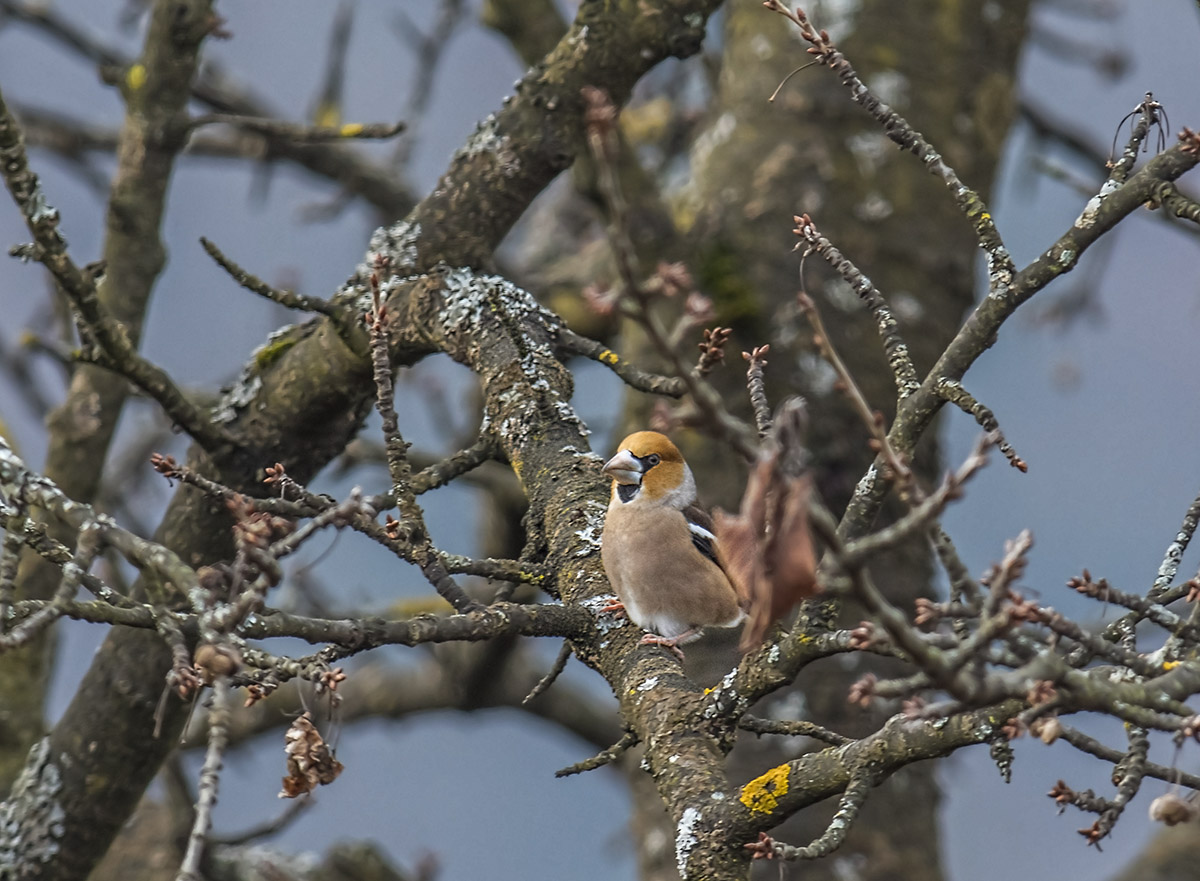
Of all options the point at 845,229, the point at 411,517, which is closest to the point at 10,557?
the point at 411,517

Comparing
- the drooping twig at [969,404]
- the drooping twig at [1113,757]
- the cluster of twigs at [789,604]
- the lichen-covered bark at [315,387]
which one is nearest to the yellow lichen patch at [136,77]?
the lichen-covered bark at [315,387]

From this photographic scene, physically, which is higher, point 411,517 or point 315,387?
point 315,387

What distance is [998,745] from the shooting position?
2.18 metres

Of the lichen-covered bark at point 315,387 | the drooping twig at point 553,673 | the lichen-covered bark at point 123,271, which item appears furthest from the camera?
the lichen-covered bark at point 123,271

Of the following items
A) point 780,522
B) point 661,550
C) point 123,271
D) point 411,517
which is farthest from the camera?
point 123,271

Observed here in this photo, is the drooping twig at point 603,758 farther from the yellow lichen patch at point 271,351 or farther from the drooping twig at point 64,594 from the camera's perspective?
the yellow lichen patch at point 271,351

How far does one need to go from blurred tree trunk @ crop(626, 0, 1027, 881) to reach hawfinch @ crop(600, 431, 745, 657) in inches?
58.6

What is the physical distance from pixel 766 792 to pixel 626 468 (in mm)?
1951

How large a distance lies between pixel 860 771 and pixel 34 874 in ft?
9.89

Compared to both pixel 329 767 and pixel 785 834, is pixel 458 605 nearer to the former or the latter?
pixel 329 767

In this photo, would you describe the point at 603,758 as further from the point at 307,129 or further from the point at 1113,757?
the point at 307,129

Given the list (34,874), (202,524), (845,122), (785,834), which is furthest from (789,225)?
(34,874)

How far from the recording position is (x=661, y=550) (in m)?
3.67

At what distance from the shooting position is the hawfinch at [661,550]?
3240 millimetres
